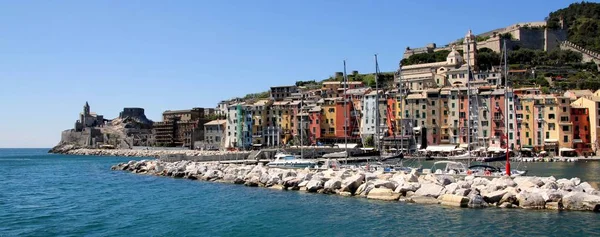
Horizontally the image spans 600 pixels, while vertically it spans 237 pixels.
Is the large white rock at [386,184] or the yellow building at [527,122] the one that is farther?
the yellow building at [527,122]

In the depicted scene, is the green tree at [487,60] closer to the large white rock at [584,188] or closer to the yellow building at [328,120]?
the yellow building at [328,120]

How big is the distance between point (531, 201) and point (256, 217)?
41.0 ft

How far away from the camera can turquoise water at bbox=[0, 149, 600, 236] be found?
21734mm

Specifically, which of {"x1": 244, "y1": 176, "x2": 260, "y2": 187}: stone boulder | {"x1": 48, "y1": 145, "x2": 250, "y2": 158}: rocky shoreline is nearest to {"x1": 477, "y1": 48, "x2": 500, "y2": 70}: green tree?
{"x1": 48, "y1": 145, "x2": 250, "y2": 158}: rocky shoreline

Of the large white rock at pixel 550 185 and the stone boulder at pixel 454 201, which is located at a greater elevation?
the large white rock at pixel 550 185

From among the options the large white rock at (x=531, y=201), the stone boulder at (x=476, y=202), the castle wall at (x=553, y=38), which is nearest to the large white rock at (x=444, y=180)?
the stone boulder at (x=476, y=202)

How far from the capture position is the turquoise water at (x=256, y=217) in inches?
856

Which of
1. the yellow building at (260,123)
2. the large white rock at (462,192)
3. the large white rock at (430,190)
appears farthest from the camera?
the yellow building at (260,123)

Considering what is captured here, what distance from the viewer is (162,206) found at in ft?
98.1

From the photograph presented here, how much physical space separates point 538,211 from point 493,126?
56149 mm

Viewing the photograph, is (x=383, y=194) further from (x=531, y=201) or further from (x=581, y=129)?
(x=581, y=129)

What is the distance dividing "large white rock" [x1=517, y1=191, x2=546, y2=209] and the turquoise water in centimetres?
87

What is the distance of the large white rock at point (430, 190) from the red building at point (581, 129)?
2127 inches

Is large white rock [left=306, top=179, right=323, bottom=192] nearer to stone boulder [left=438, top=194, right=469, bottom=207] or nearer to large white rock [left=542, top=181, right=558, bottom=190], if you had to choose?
stone boulder [left=438, top=194, right=469, bottom=207]
